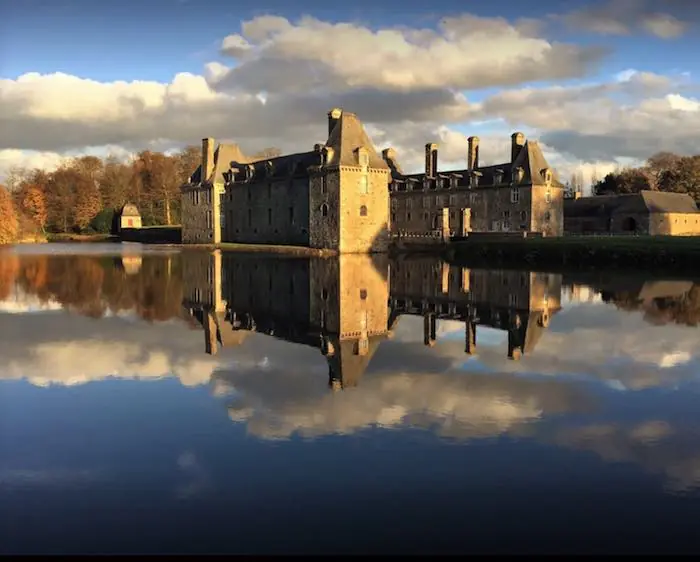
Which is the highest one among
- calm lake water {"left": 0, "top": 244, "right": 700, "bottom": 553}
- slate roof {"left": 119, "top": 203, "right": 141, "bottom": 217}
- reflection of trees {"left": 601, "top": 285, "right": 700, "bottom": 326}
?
slate roof {"left": 119, "top": 203, "right": 141, "bottom": 217}

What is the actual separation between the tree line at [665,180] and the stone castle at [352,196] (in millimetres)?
23769

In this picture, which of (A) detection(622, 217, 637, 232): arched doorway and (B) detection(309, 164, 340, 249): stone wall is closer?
(B) detection(309, 164, 340, 249): stone wall

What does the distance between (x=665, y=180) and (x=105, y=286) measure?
2847 inches

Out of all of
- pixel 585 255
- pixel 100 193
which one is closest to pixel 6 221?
pixel 100 193

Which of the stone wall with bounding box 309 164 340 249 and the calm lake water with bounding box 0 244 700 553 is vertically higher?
the stone wall with bounding box 309 164 340 249

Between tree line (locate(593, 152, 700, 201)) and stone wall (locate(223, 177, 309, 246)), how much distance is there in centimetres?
3933

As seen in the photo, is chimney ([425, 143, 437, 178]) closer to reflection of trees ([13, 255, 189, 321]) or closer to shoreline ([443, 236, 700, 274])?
shoreline ([443, 236, 700, 274])

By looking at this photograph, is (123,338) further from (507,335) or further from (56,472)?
(507,335)

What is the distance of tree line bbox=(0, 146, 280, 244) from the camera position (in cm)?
8541

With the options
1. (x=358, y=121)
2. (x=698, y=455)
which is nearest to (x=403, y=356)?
(x=698, y=455)

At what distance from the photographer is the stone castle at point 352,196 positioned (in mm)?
42750

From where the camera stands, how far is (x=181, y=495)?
5211mm

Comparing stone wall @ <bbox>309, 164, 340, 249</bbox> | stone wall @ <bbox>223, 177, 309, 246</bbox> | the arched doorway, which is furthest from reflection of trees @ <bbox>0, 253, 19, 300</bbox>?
the arched doorway

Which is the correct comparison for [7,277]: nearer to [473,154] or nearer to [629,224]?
[473,154]
